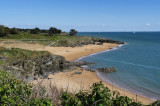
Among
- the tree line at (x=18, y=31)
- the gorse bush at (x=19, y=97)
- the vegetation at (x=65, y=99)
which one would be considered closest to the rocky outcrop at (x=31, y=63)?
the gorse bush at (x=19, y=97)

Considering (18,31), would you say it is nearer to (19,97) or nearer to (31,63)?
(31,63)

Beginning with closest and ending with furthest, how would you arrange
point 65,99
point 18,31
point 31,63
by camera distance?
point 65,99 → point 31,63 → point 18,31

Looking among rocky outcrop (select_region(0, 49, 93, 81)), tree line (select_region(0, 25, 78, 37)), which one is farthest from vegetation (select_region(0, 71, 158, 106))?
tree line (select_region(0, 25, 78, 37))

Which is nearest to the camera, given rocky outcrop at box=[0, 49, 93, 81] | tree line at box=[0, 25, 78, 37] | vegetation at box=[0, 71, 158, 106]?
vegetation at box=[0, 71, 158, 106]

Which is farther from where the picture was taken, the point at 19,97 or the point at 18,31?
the point at 18,31

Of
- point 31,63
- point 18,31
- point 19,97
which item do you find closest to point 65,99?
point 19,97

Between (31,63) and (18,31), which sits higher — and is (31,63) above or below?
below

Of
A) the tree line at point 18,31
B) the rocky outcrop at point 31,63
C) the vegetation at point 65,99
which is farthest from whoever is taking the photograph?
the tree line at point 18,31

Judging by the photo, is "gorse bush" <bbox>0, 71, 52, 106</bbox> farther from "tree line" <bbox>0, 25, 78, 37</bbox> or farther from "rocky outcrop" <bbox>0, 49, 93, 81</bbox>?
"tree line" <bbox>0, 25, 78, 37</bbox>

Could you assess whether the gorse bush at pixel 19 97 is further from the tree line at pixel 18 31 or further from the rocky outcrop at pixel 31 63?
the tree line at pixel 18 31

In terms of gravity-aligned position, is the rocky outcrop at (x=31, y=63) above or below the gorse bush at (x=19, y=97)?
below

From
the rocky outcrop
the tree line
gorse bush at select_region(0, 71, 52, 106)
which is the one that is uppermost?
the tree line

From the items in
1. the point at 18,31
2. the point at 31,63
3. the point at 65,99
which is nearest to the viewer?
the point at 65,99

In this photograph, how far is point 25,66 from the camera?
18.8 metres
